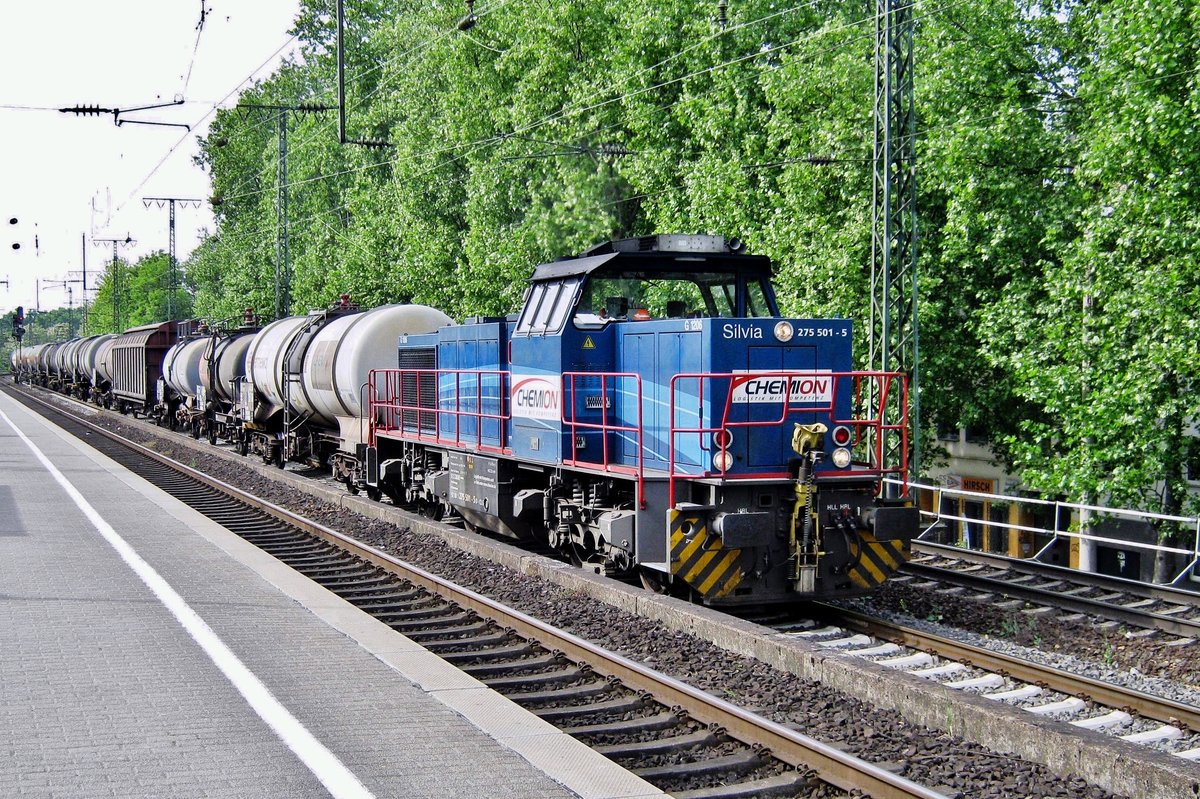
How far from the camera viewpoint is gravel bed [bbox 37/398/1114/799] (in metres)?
5.94

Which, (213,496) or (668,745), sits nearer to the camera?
(668,745)

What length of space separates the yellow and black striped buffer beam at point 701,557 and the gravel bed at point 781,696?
0.55 meters

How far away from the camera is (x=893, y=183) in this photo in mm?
17688

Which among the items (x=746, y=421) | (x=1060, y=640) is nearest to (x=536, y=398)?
(x=746, y=421)

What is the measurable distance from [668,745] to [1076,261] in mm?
11971

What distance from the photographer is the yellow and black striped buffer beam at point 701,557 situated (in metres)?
9.62

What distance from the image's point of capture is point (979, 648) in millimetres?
8781

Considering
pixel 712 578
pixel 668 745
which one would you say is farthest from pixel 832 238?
pixel 668 745

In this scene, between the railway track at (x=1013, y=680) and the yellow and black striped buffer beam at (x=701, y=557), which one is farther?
the yellow and black striped buffer beam at (x=701, y=557)

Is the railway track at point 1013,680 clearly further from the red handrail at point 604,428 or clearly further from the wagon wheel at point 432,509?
the wagon wheel at point 432,509

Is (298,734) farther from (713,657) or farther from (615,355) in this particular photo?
(615,355)

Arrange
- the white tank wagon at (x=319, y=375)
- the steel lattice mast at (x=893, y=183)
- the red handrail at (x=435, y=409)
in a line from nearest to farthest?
the red handrail at (x=435, y=409) < the steel lattice mast at (x=893, y=183) < the white tank wagon at (x=319, y=375)

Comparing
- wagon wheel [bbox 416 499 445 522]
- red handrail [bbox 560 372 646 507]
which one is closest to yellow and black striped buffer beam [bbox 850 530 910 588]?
red handrail [bbox 560 372 646 507]

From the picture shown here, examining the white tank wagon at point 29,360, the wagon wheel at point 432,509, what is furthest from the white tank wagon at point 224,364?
the white tank wagon at point 29,360
